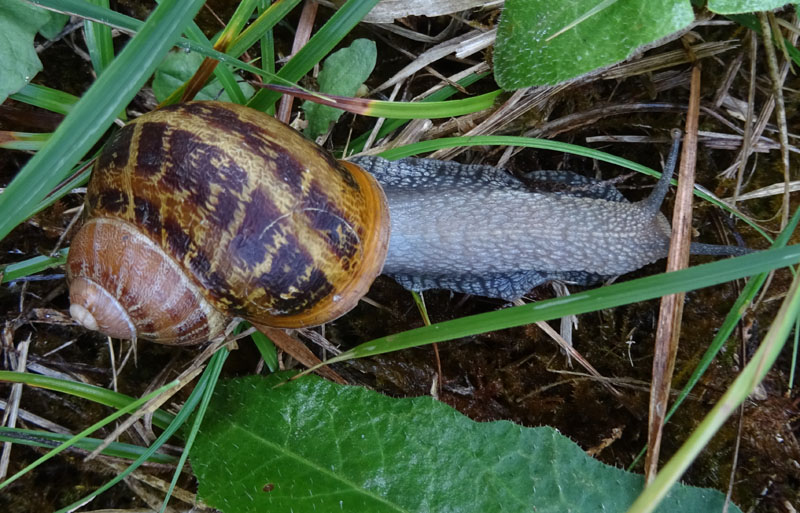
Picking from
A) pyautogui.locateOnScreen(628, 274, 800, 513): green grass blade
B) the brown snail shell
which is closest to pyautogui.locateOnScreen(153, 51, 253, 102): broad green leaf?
the brown snail shell

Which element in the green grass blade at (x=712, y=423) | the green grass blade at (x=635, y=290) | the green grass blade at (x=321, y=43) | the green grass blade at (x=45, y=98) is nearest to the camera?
the green grass blade at (x=712, y=423)

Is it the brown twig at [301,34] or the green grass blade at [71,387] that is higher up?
the brown twig at [301,34]

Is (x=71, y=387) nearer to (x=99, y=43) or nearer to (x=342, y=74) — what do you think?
(x=99, y=43)

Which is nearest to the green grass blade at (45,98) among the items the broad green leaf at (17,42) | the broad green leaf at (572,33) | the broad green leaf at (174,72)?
the broad green leaf at (17,42)

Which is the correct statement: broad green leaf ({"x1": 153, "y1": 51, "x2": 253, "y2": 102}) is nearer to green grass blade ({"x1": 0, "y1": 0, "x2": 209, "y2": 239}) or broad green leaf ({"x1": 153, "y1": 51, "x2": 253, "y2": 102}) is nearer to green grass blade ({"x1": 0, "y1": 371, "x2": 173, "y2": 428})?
green grass blade ({"x1": 0, "y1": 0, "x2": 209, "y2": 239})

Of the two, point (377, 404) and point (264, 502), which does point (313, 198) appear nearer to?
point (377, 404)

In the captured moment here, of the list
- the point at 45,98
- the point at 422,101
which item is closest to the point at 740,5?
the point at 422,101

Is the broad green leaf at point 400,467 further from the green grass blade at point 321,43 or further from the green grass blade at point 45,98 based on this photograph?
the green grass blade at point 45,98
